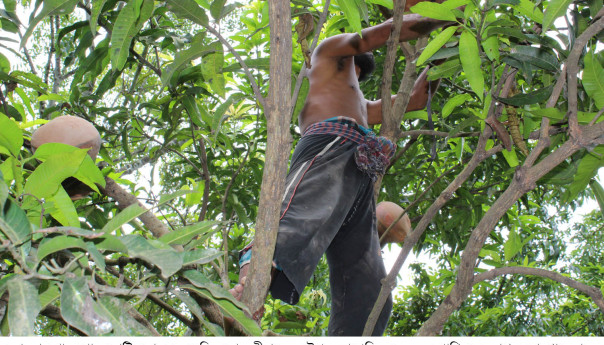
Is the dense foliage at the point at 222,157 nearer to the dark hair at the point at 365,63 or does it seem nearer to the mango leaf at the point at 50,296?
the mango leaf at the point at 50,296

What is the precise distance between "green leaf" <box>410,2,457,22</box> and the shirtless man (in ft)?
2.25

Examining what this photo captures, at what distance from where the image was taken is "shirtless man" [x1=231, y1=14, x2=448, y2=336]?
1671 millimetres

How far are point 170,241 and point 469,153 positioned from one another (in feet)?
7.65

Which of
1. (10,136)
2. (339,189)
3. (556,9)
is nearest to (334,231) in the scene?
(339,189)

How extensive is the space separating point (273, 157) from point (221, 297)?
0.91ft

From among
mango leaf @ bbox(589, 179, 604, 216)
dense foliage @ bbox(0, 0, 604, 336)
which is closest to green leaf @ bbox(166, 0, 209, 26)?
dense foliage @ bbox(0, 0, 604, 336)

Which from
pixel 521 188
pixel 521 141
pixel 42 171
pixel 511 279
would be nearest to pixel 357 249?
pixel 521 141

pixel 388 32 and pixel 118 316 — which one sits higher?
pixel 388 32

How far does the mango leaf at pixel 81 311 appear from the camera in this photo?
64 cm

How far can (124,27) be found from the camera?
1326 mm

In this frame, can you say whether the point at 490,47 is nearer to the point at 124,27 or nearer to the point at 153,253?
the point at 124,27

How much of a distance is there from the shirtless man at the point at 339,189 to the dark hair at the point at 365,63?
19cm

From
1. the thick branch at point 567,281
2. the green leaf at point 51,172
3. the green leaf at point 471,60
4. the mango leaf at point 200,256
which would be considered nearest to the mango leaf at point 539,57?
the green leaf at point 471,60

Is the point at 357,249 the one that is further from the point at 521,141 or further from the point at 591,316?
the point at 591,316
